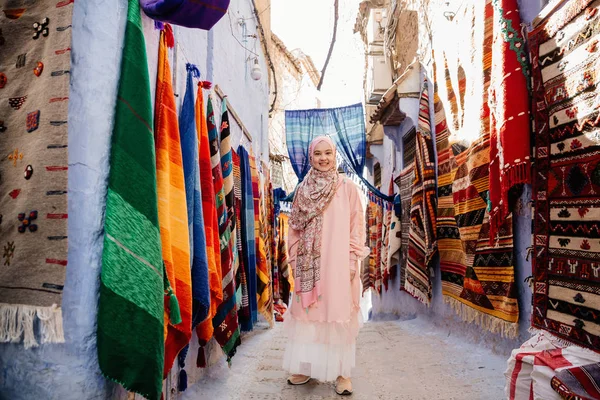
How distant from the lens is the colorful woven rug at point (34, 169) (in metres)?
1.36

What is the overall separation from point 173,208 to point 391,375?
220cm

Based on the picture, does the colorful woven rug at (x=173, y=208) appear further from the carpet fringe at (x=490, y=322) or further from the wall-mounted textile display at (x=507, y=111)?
the carpet fringe at (x=490, y=322)

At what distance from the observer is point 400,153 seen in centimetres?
654

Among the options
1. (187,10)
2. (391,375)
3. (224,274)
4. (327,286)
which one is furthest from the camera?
(391,375)

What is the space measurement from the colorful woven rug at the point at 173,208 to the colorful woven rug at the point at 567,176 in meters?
1.74

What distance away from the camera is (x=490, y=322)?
283cm

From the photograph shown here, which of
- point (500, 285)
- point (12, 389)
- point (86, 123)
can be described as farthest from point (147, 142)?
point (500, 285)

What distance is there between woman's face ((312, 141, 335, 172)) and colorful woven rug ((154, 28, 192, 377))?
58.8 inches

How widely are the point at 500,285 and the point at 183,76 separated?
2.52 metres

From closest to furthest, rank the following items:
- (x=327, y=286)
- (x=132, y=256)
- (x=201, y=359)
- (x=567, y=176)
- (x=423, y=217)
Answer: (x=132, y=256)
(x=567, y=176)
(x=201, y=359)
(x=327, y=286)
(x=423, y=217)

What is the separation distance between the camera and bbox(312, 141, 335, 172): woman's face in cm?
321

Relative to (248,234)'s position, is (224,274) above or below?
below

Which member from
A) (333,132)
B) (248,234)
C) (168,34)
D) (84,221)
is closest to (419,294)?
(248,234)

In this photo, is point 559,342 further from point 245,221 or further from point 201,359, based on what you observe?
point 245,221
